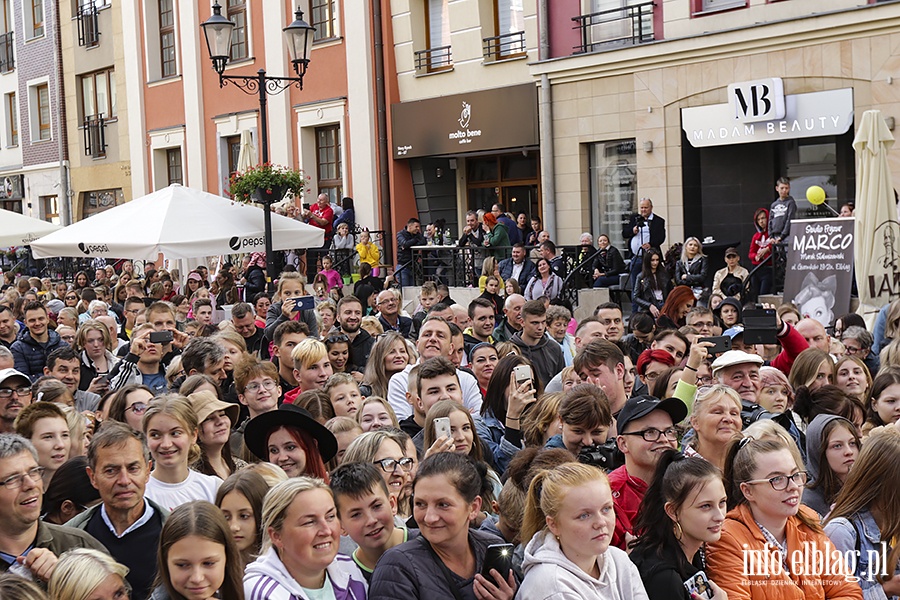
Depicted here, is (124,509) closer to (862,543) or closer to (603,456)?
(603,456)

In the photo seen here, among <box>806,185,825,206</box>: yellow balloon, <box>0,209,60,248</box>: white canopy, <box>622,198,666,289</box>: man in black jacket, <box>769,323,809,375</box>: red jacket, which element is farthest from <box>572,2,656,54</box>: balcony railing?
<box>769,323,809,375</box>: red jacket

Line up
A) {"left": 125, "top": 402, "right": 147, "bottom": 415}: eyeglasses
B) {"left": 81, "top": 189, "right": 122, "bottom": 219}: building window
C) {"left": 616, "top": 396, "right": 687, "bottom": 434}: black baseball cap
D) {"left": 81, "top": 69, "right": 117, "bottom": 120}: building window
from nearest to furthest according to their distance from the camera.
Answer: {"left": 616, "top": 396, "right": 687, "bottom": 434}: black baseball cap
{"left": 125, "top": 402, "right": 147, "bottom": 415}: eyeglasses
{"left": 81, "top": 189, "right": 122, "bottom": 219}: building window
{"left": 81, "top": 69, "right": 117, "bottom": 120}: building window

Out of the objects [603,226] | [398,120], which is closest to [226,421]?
[603,226]

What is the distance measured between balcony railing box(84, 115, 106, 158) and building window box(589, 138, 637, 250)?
19.2 m

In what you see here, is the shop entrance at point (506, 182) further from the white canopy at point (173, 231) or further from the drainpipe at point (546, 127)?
the white canopy at point (173, 231)

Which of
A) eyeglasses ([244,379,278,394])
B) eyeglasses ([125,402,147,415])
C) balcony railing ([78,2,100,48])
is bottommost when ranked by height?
eyeglasses ([125,402,147,415])

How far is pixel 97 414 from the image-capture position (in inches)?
331

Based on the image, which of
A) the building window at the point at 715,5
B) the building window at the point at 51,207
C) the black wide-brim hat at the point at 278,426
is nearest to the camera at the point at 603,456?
the black wide-brim hat at the point at 278,426

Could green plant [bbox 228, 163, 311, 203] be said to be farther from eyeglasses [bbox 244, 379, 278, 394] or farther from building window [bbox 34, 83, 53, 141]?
building window [bbox 34, 83, 53, 141]

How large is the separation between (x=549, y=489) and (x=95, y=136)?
33.5m

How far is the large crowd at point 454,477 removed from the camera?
4887 millimetres

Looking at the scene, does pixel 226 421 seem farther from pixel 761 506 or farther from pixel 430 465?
pixel 761 506

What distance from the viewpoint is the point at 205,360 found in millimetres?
9406

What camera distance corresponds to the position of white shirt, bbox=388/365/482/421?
28.7 feet
